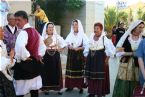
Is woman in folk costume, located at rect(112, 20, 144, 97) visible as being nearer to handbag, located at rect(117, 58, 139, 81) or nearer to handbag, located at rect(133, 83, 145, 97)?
handbag, located at rect(117, 58, 139, 81)

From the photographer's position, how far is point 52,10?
2025 centimetres

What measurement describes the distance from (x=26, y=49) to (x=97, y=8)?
14.6m

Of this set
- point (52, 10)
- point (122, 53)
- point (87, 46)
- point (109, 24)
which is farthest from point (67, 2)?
point (109, 24)

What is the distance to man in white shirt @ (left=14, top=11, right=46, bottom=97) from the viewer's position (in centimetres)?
614

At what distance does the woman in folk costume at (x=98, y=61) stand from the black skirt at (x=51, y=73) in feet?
2.38

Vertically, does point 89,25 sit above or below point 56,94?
above

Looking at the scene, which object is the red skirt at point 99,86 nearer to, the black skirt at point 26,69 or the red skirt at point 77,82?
the red skirt at point 77,82

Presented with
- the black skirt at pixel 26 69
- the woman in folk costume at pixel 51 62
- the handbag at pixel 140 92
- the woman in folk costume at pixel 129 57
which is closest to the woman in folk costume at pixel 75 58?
the woman in folk costume at pixel 51 62

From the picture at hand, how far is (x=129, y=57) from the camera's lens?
657cm

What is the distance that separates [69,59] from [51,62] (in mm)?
576

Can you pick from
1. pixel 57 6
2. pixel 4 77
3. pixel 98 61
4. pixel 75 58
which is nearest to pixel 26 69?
pixel 4 77

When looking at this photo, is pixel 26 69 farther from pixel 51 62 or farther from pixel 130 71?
pixel 51 62

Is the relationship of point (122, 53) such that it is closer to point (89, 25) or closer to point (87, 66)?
point (87, 66)

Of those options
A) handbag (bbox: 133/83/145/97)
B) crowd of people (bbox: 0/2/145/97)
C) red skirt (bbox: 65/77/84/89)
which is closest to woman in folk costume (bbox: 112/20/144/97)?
crowd of people (bbox: 0/2/145/97)
